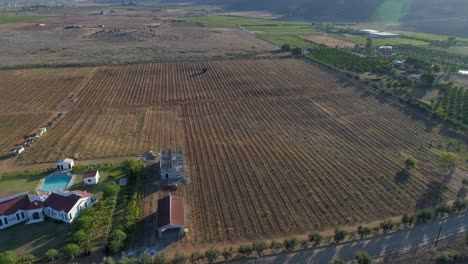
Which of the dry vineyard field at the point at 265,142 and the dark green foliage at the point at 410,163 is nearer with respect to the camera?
the dry vineyard field at the point at 265,142

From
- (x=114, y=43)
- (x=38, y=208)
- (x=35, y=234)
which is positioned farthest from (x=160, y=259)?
(x=114, y=43)

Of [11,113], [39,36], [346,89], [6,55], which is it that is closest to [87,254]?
[11,113]

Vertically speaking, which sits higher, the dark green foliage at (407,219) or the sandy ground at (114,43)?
the sandy ground at (114,43)

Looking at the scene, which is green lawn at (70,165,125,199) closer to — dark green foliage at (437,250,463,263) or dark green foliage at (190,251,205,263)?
dark green foliage at (190,251,205,263)

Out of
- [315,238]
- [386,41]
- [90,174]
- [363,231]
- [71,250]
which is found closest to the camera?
[71,250]

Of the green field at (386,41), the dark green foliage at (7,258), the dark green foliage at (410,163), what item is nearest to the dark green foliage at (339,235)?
the dark green foliage at (410,163)

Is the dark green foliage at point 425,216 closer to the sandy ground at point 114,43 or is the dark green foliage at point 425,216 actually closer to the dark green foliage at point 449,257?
the dark green foliage at point 449,257

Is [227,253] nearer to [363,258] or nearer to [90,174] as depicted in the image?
[363,258]

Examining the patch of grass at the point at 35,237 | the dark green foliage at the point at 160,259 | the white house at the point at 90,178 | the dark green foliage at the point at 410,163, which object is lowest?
the patch of grass at the point at 35,237
